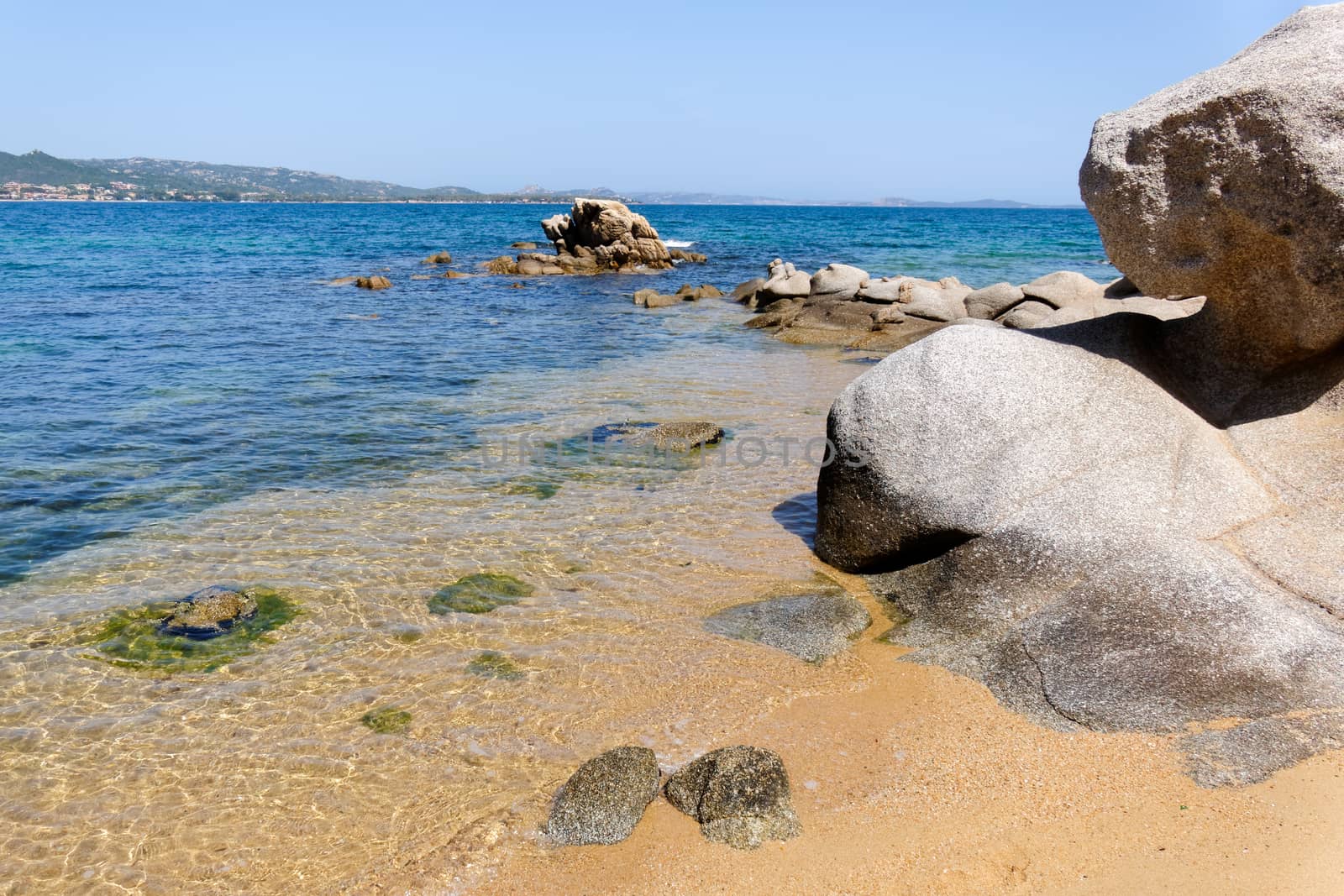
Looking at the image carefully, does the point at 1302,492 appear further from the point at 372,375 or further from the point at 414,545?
the point at 372,375

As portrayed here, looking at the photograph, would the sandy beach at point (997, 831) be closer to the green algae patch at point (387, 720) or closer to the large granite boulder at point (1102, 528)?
the large granite boulder at point (1102, 528)

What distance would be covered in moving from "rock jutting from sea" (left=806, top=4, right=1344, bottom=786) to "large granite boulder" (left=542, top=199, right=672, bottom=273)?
1283 inches

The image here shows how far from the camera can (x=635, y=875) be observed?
432 centimetres

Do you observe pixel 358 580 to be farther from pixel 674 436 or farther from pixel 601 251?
pixel 601 251

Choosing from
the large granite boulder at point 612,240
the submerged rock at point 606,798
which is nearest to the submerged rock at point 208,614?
the submerged rock at point 606,798

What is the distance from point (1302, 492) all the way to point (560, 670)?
5.50 meters

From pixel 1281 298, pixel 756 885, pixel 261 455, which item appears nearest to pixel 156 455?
pixel 261 455

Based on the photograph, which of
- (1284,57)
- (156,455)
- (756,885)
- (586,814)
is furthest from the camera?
(156,455)

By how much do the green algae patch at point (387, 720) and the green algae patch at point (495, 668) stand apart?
620 mm

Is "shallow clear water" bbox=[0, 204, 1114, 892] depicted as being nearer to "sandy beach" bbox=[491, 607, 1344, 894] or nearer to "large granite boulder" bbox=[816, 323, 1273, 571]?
"sandy beach" bbox=[491, 607, 1344, 894]

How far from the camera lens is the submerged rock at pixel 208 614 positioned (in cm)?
678

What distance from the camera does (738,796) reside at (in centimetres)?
471

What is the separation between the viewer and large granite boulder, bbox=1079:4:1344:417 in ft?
19.0

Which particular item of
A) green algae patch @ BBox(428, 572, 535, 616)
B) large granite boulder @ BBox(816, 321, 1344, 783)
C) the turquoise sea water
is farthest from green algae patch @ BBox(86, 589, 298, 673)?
large granite boulder @ BBox(816, 321, 1344, 783)
